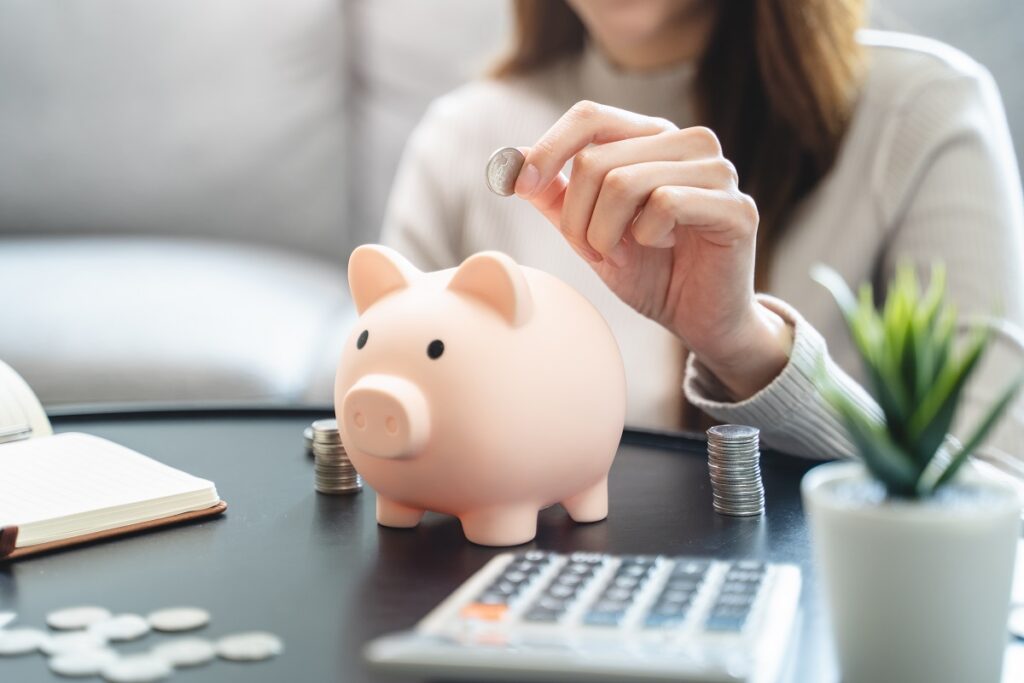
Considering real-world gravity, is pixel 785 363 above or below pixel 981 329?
below

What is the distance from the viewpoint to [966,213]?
1.03 metres

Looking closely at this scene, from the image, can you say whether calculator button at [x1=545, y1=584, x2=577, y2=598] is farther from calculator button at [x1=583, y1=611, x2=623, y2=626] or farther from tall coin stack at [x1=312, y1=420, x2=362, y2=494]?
tall coin stack at [x1=312, y1=420, x2=362, y2=494]

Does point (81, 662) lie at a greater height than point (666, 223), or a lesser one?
lesser

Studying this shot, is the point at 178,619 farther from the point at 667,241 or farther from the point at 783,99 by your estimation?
the point at 783,99

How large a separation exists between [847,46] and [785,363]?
556mm

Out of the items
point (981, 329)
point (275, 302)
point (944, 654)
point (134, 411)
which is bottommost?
point (275, 302)

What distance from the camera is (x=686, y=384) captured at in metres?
0.78

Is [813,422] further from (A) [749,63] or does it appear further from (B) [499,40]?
(B) [499,40]

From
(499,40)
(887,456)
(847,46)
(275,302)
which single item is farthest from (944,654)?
(499,40)

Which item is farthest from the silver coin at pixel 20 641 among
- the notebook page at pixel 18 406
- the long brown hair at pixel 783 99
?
the long brown hair at pixel 783 99

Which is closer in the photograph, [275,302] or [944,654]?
[944,654]

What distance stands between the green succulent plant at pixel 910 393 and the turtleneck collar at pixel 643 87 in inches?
35.5

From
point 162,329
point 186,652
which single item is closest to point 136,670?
point 186,652

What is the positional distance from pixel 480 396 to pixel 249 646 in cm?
15
